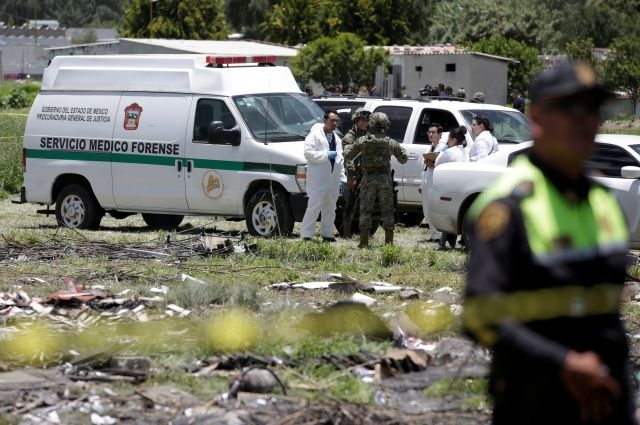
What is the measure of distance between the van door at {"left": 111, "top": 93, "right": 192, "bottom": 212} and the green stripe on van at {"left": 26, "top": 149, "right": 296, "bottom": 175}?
0.01 meters

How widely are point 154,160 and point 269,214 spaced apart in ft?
5.79

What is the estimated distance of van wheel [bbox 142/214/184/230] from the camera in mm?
17469

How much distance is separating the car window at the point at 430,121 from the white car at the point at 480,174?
7.82ft

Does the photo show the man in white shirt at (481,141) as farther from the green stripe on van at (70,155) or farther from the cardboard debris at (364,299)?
the cardboard debris at (364,299)

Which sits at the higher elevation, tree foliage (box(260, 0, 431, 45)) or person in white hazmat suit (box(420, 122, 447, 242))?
tree foliage (box(260, 0, 431, 45))

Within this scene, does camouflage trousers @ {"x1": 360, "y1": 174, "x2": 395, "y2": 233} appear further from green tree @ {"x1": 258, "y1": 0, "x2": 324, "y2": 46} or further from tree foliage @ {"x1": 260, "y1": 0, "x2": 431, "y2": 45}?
green tree @ {"x1": 258, "y1": 0, "x2": 324, "y2": 46}

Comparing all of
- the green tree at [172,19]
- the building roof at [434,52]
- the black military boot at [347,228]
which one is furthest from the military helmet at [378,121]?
the green tree at [172,19]

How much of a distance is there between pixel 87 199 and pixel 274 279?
578 centimetres

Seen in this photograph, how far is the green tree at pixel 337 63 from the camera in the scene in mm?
43500

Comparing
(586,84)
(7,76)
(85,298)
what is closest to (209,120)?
(85,298)

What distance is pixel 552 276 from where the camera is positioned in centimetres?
344

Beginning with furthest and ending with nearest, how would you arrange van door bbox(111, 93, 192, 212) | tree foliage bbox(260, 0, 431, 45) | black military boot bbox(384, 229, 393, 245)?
tree foliage bbox(260, 0, 431, 45)
van door bbox(111, 93, 192, 212)
black military boot bbox(384, 229, 393, 245)

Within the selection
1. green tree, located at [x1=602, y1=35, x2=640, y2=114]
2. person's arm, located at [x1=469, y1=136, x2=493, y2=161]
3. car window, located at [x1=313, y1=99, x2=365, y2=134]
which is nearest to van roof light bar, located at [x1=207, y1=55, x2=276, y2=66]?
car window, located at [x1=313, y1=99, x2=365, y2=134]

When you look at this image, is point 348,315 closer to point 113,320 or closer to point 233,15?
point 113,320
